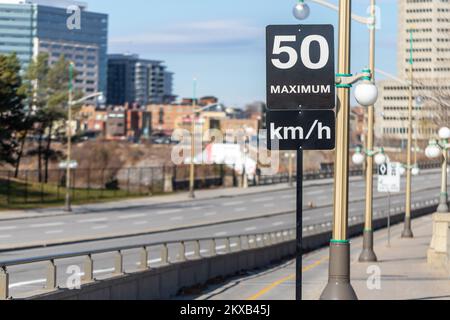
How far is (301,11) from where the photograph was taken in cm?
1747

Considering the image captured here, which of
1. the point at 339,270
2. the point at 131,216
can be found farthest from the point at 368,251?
the point at 131,216

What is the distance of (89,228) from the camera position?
48.2 meters

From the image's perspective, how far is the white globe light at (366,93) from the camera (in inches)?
521

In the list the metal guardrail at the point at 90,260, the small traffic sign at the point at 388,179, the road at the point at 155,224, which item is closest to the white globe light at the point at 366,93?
the metal guardrail at the point at 90,260

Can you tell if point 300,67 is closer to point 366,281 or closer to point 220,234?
point 366,281

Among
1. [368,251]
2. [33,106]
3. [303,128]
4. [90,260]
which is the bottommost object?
[368,251]

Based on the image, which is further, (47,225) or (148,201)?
(148,201)

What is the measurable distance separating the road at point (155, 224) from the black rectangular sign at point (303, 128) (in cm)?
667

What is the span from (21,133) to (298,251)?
6933cm

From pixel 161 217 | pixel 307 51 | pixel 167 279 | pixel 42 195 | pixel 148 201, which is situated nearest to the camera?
pixel 307 51

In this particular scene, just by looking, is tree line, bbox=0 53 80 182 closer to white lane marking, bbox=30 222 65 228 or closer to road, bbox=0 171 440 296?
road, bbox=0 171 440 296

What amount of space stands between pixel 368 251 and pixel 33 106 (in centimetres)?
5102

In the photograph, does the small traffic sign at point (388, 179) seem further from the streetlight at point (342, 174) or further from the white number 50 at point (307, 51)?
the white number 50 at point (307, 51)
